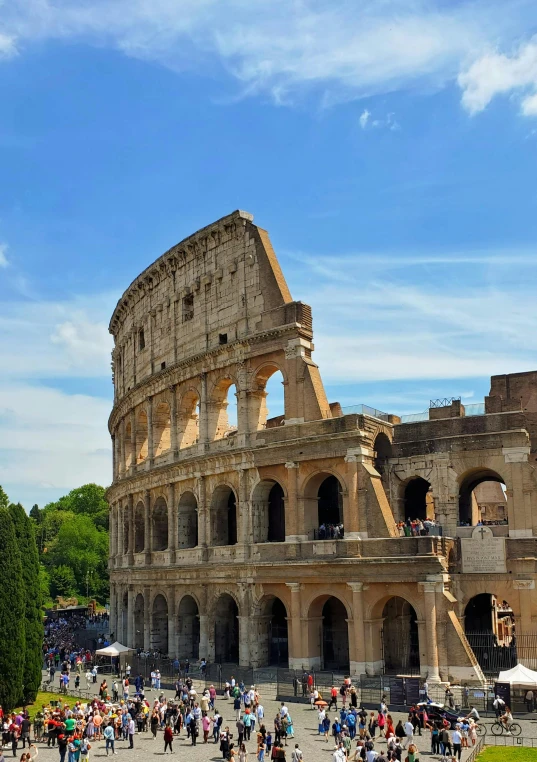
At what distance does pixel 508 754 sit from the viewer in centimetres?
2052

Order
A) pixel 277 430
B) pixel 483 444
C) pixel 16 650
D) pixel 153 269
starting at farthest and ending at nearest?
1. pixel 153 269
2. pixel 277 430
3. pixel 483 444
4. pixel 16 650

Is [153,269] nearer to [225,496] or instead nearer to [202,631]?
[225,496]

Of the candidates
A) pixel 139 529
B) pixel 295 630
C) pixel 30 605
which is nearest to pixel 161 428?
pixel 139 529

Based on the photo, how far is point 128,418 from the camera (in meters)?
46.8

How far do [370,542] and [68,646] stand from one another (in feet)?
76.3

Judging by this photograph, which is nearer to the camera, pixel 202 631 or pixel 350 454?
pixel 350 454

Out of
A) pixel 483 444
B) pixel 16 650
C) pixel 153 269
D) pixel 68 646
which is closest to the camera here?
pixel 16 650

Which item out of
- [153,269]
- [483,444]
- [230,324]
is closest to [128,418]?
[153,269]

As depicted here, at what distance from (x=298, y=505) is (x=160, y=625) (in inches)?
487

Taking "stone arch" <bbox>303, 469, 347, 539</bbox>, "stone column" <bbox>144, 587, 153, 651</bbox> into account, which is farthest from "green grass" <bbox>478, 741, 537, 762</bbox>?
"stone column" <bbox>144, 587, 153, 651</bbox>

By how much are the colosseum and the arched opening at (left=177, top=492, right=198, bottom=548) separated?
0.10 m

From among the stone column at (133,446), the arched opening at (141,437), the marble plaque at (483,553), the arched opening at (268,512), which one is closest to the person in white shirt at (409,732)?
the marble plaque at (483,553)

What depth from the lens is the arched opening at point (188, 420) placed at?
39.2 meters

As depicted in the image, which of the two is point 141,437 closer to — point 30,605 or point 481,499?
point 30,605
